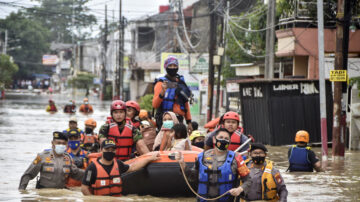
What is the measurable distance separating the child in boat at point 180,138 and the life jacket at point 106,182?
1.65 meters

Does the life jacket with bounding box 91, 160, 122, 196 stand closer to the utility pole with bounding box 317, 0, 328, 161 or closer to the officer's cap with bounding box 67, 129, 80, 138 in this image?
the officer's cap with bounding box 67, 129, 80, 138

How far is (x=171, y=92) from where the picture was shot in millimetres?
12016

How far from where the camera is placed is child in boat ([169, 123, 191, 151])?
10484 mm

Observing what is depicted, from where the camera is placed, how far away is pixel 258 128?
2325 centimetres

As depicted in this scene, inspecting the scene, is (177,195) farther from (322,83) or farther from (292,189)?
(322,83)

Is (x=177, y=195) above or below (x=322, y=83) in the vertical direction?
below

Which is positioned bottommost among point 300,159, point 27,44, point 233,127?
point 300,159

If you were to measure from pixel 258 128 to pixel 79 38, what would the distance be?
369ft

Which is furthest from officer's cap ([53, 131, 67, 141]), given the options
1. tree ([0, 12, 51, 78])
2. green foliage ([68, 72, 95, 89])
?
tree ([0, 12, 51, 78])

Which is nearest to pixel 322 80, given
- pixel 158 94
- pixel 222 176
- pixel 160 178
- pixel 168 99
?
pixel 168 99

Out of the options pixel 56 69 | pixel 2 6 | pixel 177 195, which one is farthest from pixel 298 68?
pixel 56 69

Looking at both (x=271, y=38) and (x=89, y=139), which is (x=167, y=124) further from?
(x=271, y=38)

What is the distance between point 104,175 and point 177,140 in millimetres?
1988

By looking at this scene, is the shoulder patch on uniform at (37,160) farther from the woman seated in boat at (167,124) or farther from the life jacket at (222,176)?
the life jacket at (222,176)
